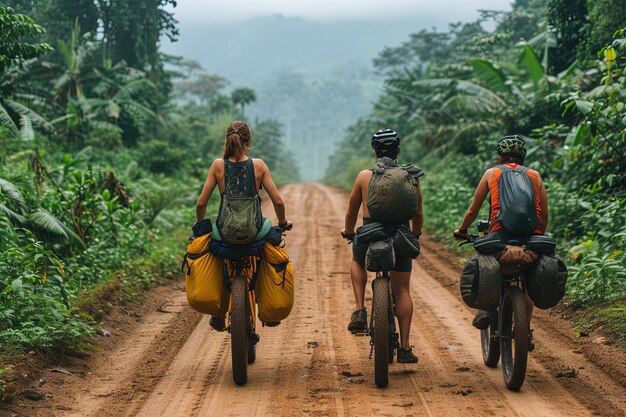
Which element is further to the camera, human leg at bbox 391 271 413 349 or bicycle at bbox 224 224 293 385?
human leg at bbox 391 271 413 349

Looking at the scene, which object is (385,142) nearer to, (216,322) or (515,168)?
(515,168)

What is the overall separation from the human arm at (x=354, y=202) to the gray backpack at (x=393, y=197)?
239 millimetres

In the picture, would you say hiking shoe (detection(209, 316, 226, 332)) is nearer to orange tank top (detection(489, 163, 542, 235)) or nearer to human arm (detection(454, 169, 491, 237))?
human arm (detection(454, 169, 491, 237))

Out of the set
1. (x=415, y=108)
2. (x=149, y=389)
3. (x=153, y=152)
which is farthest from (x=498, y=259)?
(x=415, y=108)

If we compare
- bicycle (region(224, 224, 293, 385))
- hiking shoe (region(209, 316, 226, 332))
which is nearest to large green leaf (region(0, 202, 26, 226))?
hiking shoe (region(209, 316, 226, 332))

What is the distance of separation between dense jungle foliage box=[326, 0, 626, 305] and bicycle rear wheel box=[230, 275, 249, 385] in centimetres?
434

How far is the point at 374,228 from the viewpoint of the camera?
18.1 feet

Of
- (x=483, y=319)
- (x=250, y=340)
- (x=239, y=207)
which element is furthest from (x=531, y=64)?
(x=239, y=207)

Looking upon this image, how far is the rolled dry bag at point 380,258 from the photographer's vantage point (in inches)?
212

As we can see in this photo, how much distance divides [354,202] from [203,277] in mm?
1350

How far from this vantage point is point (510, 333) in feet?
17.8

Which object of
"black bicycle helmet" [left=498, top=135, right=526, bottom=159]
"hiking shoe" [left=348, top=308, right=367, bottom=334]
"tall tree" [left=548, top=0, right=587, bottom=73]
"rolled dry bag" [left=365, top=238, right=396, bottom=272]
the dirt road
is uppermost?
"tall tree" [left=548, top=0, right=587, bottom=73]

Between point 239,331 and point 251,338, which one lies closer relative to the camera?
point 239,331

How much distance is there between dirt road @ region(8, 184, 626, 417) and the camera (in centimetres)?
494
